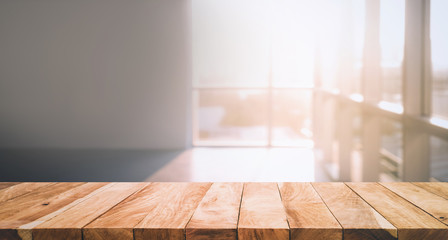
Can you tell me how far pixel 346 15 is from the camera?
3.88m

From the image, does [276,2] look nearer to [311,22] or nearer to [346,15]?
[311,22]

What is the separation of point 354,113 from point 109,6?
3.69 meters

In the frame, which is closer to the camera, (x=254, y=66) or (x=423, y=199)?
(x=423, y=199)

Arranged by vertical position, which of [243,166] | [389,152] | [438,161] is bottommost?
[243,166]

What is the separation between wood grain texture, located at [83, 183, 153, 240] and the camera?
0.80 meters

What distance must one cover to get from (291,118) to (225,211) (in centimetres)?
525

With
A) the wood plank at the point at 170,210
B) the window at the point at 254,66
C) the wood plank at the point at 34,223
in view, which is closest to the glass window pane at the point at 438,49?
the wood plank at the point at 170,210

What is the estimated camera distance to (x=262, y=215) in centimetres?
86

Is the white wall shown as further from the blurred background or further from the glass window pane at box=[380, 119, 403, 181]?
the glass window pane at box=[380, 119, 403, 181]

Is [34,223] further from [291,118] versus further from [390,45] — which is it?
[291,118]

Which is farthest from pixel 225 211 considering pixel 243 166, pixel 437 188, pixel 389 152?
pixel 243 166

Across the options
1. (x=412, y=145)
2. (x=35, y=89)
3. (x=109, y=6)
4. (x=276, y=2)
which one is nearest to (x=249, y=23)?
(x=276, y=2)

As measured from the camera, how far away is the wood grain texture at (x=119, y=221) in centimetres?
80

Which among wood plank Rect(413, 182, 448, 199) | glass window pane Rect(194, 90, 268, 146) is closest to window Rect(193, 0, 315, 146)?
glass window pane Rect(194, 90, 268, 146)
